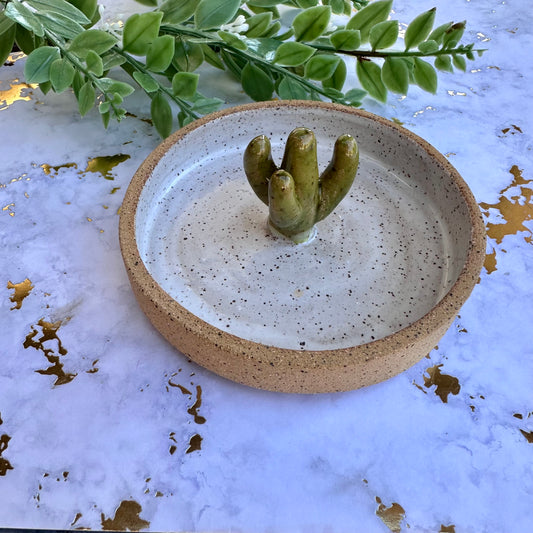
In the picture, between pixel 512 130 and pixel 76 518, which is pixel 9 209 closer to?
pixel 76 518

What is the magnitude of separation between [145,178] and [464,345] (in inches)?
13.7

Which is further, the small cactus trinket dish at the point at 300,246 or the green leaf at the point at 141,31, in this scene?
the green leaf at the point at 141,31

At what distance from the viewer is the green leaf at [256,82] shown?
0.71 metres

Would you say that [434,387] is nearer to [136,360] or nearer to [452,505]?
[452,505]

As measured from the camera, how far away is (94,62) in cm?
60

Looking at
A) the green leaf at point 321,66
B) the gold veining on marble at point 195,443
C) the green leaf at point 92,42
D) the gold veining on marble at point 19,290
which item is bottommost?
the gold veining on marble at point 195,443

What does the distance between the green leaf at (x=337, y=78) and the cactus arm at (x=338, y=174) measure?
23cm

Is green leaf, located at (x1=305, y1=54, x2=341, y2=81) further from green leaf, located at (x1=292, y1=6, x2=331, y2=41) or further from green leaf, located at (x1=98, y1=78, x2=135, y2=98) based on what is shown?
green leaf, located at (x1=98, y1=78, x2=135, y2=98)

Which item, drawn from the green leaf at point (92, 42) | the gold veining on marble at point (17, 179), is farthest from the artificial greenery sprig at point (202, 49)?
the gold veining on marble at point (17, 179)

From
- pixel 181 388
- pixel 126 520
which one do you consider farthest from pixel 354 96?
pixel 126 520

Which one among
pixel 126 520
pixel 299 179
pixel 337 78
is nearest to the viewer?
pixel 126 520

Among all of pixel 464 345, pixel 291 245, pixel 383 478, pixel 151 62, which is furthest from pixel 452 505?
Result: pixel 151 62

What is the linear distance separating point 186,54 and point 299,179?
32cm

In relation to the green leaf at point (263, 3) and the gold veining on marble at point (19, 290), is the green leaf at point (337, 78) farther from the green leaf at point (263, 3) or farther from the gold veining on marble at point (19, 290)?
the gold veining on marble at point (19, 290)
